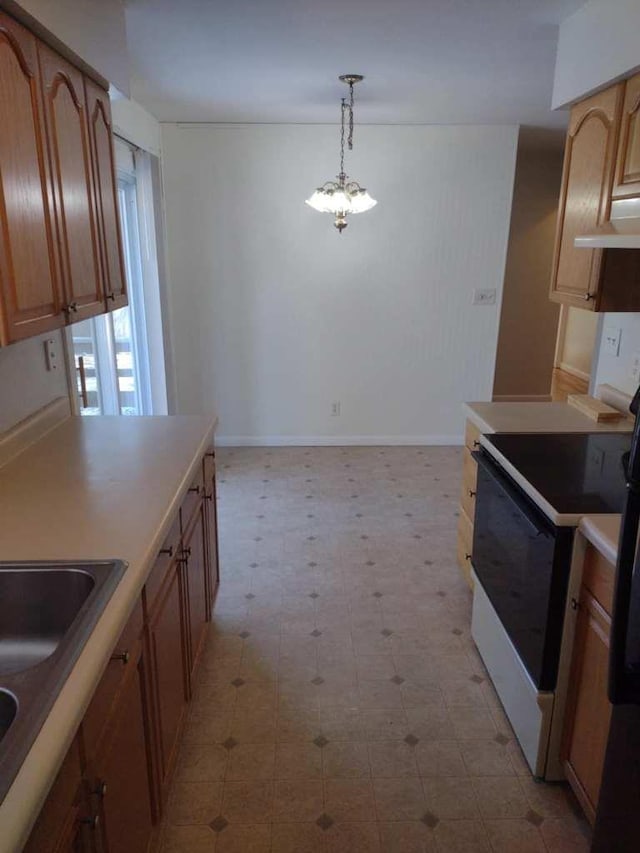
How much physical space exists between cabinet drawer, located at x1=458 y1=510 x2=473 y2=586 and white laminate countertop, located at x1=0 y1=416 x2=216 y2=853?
1279mm

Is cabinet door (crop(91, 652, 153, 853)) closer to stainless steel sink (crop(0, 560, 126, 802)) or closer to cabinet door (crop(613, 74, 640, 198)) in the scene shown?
stainless steel sink (crop(0, 560, 126, 802))

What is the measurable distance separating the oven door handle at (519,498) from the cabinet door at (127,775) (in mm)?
1173

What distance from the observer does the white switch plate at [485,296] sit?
16.0 feet

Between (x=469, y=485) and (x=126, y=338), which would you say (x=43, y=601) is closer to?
(x=469, y=485)

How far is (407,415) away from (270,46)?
10.1 feet

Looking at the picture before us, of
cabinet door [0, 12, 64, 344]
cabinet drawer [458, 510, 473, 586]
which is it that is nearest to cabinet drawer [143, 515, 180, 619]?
cabinet door [0, 12, 64, 344]

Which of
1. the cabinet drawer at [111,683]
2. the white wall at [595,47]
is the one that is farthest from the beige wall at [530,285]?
the cabinet drawer at [111,683]

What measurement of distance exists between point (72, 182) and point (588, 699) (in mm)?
2202

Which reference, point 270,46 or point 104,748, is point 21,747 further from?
point 270,46

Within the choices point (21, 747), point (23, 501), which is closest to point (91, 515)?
point (23, 501)

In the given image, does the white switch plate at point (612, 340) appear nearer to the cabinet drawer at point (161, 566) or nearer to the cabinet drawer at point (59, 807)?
the cabinet drawer at point (161, 566)

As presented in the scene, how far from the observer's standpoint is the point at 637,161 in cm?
202

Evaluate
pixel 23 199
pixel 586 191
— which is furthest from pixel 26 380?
pixel 586 191

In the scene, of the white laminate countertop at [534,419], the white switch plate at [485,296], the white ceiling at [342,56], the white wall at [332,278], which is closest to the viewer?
the white ceiling at [342,56]
